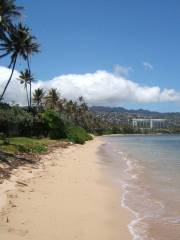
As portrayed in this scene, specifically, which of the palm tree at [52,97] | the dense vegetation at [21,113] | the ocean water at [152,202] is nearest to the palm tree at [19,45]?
the dense vegetation at [21,113]

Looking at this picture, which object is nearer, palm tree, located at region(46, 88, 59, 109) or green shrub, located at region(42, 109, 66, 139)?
green shrub, located at region(42, 109, 66, 139)

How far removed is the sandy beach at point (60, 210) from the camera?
28.9ft

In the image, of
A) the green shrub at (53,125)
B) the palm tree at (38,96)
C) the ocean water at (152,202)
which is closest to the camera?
the ocean water at (152,202)

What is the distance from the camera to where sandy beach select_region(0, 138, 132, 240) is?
8797 millimetres

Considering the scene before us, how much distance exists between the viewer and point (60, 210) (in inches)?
434

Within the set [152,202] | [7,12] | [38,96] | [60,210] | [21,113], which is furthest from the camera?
[38,96]

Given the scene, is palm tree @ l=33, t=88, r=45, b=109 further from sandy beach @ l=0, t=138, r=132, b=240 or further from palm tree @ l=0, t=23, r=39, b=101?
sandy beach @ l=0, t=138, r=132, b=240

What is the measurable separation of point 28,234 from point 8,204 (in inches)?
104

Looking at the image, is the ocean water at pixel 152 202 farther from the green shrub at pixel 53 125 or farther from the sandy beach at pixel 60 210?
the green shrub at pixel 53 125

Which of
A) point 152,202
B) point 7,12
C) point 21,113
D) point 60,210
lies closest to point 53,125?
point 21,113

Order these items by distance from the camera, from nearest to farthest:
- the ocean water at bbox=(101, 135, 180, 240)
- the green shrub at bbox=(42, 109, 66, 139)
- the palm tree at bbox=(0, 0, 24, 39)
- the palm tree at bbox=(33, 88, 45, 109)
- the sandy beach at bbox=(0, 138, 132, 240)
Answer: the sandy beach at bbox=(0, 138, 132, 240), the ocean water at bbox=(101, 135, 180, 240), the palm tree at bbox=(0, 0, 24, 39), the green shrub at bbox=(42, 109, 66, 139), the palm tree at bbox=(33, 88, 45, 109)

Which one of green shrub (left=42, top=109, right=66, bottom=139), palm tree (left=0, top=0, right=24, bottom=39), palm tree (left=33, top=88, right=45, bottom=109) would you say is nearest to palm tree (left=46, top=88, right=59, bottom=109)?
palm tree (left=33, top=88, right=45, bottom=109)

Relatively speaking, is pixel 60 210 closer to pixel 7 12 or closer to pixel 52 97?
pixel 7 12

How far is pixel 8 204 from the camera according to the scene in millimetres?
10891
